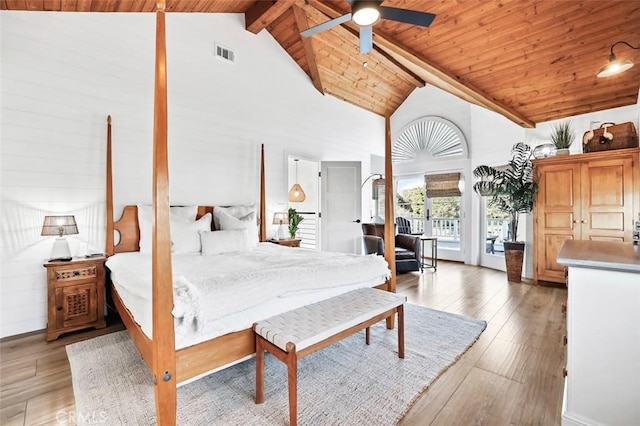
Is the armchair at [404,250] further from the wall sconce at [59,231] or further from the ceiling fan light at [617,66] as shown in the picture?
the wall sconce at [59,231]

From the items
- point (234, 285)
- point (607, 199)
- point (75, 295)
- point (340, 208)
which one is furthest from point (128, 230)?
point (607, 199)

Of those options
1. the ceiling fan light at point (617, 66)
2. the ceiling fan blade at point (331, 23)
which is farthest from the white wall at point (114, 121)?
the ceiling fan light at point (617, 66)

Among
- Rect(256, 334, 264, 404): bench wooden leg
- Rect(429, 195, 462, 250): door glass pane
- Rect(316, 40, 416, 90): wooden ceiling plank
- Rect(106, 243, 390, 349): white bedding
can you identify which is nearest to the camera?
Rect(106, 243, 390, 349): white bedding

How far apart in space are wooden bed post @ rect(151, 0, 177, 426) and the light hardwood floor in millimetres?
752

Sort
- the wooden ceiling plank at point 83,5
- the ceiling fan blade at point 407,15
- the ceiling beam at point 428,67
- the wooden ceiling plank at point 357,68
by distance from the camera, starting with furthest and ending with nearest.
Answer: the wooden ceiling plank at point 357,68
the ceiling beam at point 428,67
the wooden ceiling plank at point 83,5
the ceiling fan blade at point 407,15

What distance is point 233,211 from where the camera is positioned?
168 inches

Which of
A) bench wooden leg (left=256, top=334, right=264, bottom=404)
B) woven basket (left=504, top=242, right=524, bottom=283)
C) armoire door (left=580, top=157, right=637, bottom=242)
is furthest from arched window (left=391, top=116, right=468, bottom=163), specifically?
bench wooden leg (left=256, top=334, right=264, bottom=404)

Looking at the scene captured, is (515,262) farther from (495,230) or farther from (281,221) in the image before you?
(281,221)

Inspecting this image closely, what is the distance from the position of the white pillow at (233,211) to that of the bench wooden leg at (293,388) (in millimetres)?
2753

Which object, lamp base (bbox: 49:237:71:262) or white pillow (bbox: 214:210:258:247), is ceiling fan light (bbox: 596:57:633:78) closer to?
white pillow (bbox: 214:210:258:247)

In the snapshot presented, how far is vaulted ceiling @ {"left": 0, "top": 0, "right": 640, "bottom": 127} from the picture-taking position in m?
3.01

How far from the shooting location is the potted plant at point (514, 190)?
4.76 m

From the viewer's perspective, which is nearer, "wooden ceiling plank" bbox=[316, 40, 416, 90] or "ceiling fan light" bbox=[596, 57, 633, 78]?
"ceiling fan light" bbox=[596, 57, 633, 78]

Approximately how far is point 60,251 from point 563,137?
6797 mm
